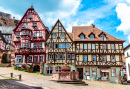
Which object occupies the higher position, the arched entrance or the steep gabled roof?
the steep gabled roof

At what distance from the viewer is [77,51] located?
111 ft

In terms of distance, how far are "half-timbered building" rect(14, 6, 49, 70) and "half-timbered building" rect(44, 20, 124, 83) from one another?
2424 mm

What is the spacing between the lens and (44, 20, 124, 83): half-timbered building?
3319 cm

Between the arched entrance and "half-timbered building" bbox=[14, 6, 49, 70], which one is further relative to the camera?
the arched entrance

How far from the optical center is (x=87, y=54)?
3391 centimetres

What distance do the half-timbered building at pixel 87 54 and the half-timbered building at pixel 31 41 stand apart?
242 cm

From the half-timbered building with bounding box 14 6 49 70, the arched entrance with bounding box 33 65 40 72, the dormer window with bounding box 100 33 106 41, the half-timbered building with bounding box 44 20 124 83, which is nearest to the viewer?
the half-timbered building with bounding box 44 20 124 83

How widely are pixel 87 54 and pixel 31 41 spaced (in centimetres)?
1428

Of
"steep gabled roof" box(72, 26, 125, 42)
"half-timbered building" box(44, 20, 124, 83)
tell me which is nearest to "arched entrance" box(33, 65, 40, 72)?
"half-timbered building" box(44, 20, 124, 83)

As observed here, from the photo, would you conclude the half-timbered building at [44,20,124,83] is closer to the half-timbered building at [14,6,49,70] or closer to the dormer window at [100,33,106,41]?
the dormer window at [100,33,106,41]

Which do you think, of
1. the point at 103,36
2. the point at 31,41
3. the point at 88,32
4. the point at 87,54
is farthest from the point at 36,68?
the point at 103,36

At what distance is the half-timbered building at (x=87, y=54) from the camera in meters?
33.2

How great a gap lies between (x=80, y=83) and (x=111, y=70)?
13312 mm

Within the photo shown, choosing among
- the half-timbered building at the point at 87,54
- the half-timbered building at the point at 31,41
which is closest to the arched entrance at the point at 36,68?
the half-timbered building at the point at 31,41
